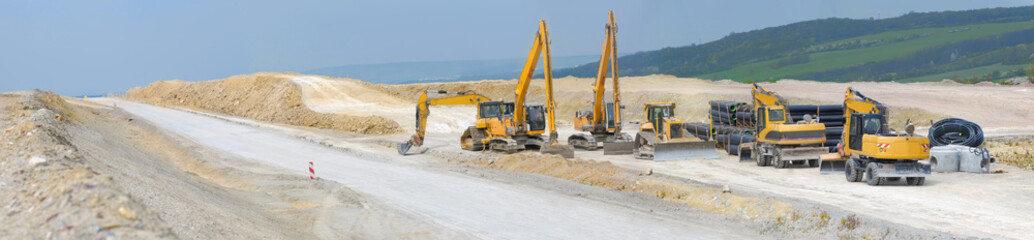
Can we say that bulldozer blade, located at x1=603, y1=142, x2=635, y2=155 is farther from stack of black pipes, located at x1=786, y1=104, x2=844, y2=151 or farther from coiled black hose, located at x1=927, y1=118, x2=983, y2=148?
coiled black hose, located at x1=927, y1=118, x2=983, y2=148

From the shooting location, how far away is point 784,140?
79.3ft

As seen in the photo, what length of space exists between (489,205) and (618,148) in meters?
13.6

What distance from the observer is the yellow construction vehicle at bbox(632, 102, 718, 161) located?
2731 cm

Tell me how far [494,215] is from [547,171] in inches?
311

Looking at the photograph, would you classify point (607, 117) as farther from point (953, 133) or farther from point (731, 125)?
point (953, 133)

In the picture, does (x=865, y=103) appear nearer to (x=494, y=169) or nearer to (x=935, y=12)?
(x=494, y=169)

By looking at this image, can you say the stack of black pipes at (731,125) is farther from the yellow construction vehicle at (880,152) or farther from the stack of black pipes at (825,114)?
the yellow construction vehicle at (880,152)

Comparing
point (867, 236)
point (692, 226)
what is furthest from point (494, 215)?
point (867, 236)

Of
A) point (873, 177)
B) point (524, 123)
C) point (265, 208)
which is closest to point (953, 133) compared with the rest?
point (873, 177)

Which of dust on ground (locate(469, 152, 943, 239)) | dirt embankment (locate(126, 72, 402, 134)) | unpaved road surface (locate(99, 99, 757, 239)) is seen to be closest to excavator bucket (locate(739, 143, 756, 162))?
dust on ground (locate(469, 152, 943, 239))

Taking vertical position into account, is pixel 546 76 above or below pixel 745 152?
above

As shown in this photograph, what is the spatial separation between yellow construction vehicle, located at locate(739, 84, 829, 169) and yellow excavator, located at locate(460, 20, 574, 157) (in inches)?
267

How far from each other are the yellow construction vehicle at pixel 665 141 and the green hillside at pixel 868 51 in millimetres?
66694

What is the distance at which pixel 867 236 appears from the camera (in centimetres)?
1271
